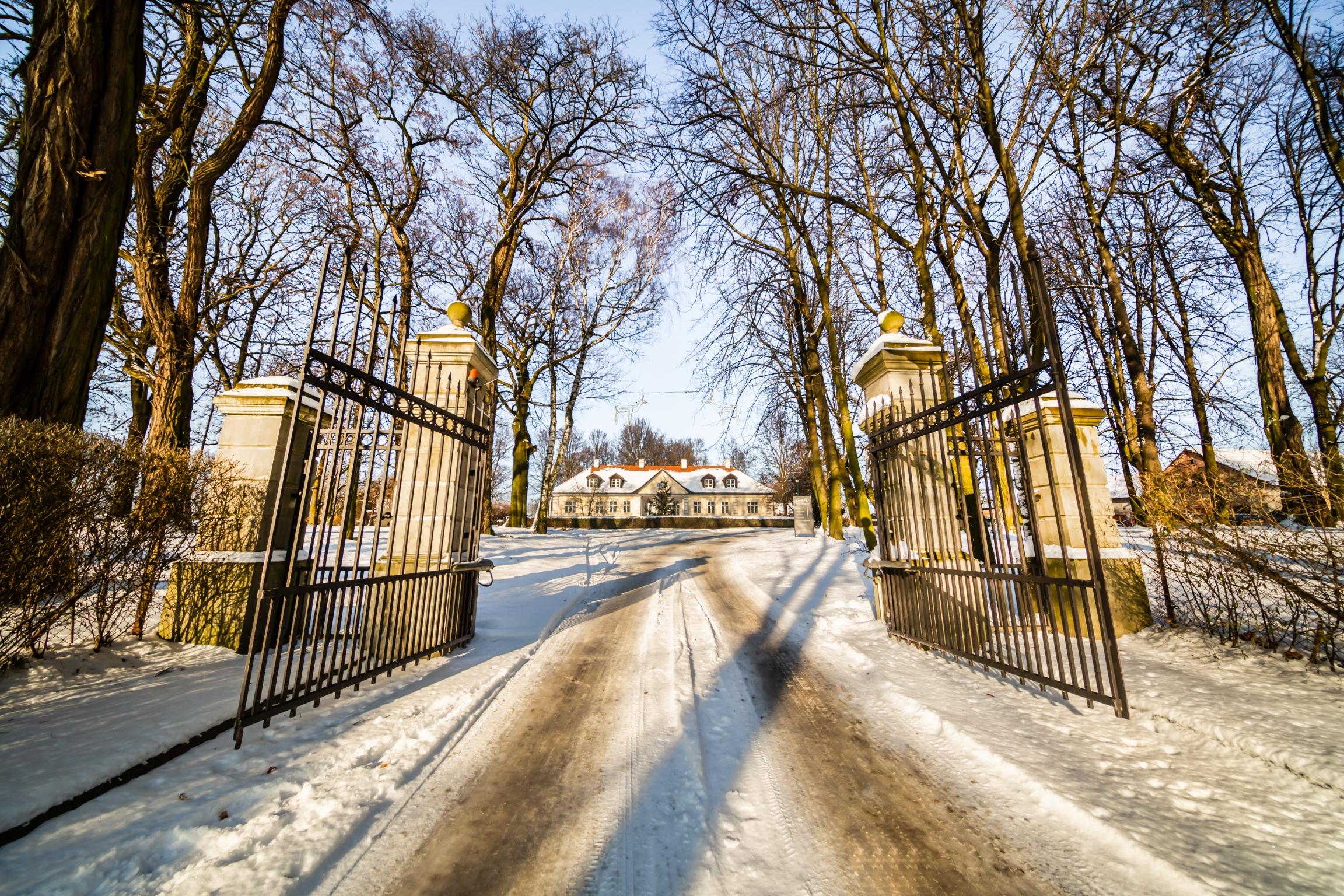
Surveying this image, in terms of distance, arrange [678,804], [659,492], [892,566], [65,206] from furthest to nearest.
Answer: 1. [659,492]
2. [892,566]
3. [65,206]
4. [678,804]

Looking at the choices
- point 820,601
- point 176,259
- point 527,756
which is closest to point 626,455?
point 176,259

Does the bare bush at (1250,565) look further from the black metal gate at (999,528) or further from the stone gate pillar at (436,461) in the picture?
the stone gate pillar at (436,461)

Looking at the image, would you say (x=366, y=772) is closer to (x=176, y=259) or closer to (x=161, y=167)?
(x=161, y=167)

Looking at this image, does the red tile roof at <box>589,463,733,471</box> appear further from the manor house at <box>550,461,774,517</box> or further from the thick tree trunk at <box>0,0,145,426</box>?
the thick tree trunk at <box>0,0,145,426</box>

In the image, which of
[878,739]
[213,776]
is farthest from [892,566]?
[213,776]

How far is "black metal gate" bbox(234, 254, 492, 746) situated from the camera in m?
3.07

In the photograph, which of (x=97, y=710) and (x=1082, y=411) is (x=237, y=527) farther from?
(x=1082, y=411)

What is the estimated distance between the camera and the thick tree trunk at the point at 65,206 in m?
3.61

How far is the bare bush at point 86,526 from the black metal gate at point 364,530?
74cm

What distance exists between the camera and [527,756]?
2750mm

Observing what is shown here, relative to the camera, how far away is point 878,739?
2.93m

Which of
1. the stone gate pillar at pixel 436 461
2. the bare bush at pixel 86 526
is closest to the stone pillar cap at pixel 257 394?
the bare bush at pixel 86 526

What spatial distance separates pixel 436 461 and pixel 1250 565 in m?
7.14

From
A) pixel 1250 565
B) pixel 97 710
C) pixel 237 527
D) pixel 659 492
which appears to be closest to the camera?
pixel 97 710
